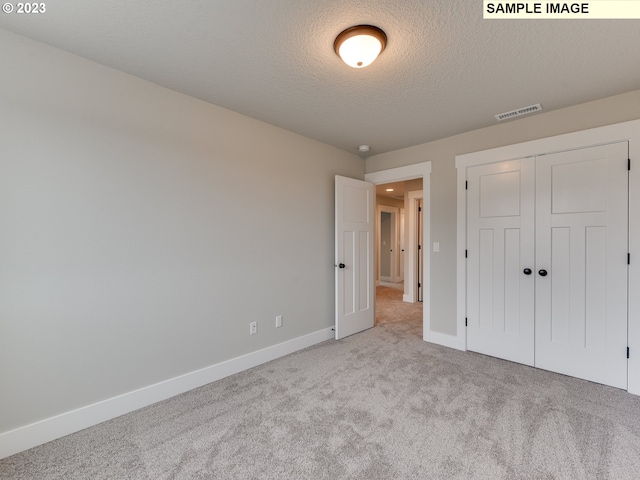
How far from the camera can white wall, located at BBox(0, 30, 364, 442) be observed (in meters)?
1.66

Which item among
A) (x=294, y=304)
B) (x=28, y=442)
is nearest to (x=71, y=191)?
(x=28, y=442)

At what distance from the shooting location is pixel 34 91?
1.69m

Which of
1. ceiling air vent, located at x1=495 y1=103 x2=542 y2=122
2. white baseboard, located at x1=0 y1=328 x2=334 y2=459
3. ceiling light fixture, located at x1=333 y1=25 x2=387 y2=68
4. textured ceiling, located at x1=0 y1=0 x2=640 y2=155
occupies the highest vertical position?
textured ceiling, located at x1=0 y1=0 x2=640 y2=155

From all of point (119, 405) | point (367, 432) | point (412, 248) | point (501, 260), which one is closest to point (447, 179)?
point (501, 260)

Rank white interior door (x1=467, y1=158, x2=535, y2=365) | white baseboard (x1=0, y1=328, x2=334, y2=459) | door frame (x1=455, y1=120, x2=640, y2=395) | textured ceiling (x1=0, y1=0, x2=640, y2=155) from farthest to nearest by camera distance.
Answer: white interior door (x1=467, y1=158, x2=535, y2=365) → door frame (x1=455, y1=120, x2=640, y2=395) → white baseboard (x1=0, y1=328, x2=334, y2=459) → textured ceiling (x1=0, y1=0, x2=640, y2=155)

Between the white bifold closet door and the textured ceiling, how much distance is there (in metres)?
0.64

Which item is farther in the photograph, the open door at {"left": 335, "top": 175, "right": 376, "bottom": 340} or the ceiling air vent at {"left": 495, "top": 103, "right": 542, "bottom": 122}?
the open door at {"left": 335, "top": 175, "right": 376, "bottom": 340}

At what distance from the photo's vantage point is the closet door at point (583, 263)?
2.31m

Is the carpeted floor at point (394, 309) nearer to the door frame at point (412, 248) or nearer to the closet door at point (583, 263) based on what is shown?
the door frame at point (412, 248)

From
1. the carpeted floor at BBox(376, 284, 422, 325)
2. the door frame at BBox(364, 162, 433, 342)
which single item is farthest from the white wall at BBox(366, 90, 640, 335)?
the carpeted floor at BBox(376, 284, 422, 325)

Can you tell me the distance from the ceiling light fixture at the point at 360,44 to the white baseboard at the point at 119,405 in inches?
102

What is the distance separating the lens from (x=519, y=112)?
2580 mm

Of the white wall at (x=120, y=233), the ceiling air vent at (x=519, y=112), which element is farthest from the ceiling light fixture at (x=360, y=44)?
the ceiling air vent at (x=519, y=112)

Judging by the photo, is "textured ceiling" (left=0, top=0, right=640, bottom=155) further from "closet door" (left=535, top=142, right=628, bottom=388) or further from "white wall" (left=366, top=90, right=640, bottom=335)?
"closet door" (left=535, top=142, right=628, bottom=388)
